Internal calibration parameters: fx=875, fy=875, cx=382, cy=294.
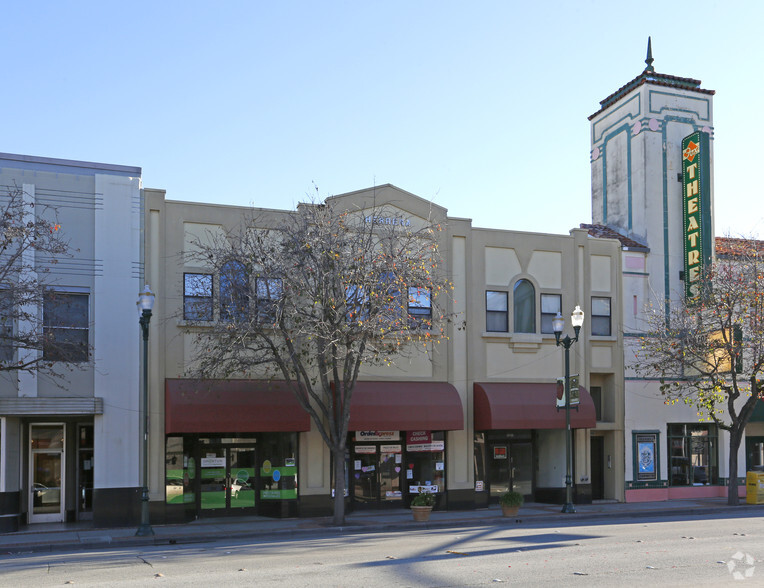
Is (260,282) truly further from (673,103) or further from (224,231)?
(673,103)

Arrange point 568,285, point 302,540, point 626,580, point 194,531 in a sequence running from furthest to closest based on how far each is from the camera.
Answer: point 568,285
point 194,531
point 302,540
point 626,580

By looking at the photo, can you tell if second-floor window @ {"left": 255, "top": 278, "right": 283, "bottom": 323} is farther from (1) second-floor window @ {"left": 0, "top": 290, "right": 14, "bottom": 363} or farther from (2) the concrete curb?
(1) second-floor window @ {"left": 0, "top": 290, "right": 14, "bottom": 363}

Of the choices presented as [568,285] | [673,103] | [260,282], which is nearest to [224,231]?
[260,282]

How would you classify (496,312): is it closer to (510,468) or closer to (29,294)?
(510,468)

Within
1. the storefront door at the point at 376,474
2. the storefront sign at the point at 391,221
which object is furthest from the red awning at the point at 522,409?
the storefront sign at the point at 391,221

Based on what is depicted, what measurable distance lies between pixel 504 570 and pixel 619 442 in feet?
54.3

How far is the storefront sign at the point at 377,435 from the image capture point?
993 inches

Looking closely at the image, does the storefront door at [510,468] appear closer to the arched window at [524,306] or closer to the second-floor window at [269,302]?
the arched window at [524,306]

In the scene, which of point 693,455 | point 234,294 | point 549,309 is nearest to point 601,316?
point 549,309

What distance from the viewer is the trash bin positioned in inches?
1081

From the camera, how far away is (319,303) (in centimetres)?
2070

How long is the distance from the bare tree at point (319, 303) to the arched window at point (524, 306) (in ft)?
17.8

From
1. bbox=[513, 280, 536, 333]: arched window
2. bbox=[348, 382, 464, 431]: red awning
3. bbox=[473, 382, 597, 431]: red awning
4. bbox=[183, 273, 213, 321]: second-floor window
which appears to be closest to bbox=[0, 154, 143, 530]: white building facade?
bbox=[183, 273, 213, 321]: second-floor window

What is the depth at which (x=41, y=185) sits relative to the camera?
22.2 metres
